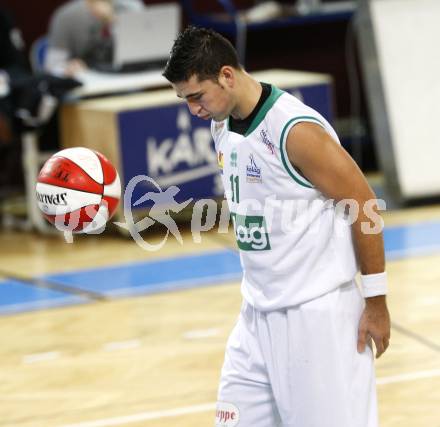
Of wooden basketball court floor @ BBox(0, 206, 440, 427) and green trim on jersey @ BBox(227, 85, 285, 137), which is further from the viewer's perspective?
wooden basketball court floor @ BBox(0, 206, 440, 427)

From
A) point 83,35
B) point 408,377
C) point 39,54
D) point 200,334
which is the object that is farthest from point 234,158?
point 39,54

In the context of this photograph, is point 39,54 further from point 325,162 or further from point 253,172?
point 325,162

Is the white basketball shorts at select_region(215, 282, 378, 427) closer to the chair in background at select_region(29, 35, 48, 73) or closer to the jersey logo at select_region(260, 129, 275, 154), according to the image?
the jersey logo at select_region(260, 129, 275, 154)

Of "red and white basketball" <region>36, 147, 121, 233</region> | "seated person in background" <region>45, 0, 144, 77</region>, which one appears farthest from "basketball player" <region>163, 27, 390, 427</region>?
"seated person in background" <region>45, 0, 144, 77</region>

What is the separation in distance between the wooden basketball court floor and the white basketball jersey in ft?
5.86

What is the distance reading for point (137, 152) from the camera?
9945 mm

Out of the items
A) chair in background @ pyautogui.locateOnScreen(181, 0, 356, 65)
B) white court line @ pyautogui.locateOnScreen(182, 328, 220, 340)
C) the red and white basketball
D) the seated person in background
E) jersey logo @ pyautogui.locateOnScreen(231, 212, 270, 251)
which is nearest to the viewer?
jersey logo @ pyautogui.locateOnScreen(231, 212, 270, 251)

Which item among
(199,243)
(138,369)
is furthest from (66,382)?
(199,243)

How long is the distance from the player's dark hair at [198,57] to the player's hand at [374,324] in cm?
94

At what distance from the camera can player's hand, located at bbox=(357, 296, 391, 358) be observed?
4035 millimetres

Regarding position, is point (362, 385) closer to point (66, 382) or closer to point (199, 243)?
point (66, 382)

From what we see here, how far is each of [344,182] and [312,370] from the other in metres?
0.67

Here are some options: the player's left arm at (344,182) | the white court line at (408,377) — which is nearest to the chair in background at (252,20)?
the white court line at (408,377)

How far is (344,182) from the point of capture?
3.91 meters
